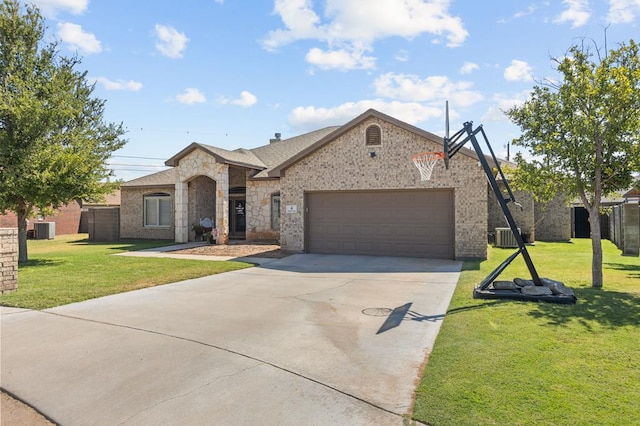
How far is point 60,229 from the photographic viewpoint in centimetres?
2800

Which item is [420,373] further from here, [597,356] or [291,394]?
[597,356]

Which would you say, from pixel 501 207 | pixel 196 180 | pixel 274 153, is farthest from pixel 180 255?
pixel 501 207

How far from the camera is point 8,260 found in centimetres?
873

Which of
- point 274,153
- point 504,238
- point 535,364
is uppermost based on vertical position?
point 274,153

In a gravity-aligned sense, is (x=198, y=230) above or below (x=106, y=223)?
below

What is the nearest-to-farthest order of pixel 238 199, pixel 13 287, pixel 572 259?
pixel 13 287 < pixel 572 259 < pixel 238 199

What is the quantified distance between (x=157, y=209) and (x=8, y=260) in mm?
14526

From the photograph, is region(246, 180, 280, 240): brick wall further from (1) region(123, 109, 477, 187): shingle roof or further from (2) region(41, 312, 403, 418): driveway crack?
(2) region(41, 312, 403, 418): driveway crack

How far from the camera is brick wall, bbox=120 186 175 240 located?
900 inches

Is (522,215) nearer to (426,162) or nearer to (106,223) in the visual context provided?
(426,162)

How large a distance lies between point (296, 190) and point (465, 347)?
474 inches

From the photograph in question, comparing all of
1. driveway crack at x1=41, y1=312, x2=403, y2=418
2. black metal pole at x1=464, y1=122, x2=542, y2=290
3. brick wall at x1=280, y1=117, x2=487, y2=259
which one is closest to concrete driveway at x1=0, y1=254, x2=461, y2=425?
driveway crack at x1=41, y1=312, x2=403, y2=418

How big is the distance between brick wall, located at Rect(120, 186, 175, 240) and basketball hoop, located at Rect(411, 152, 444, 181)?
559 inches

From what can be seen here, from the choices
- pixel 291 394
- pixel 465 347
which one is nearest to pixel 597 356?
pixel 465 347
